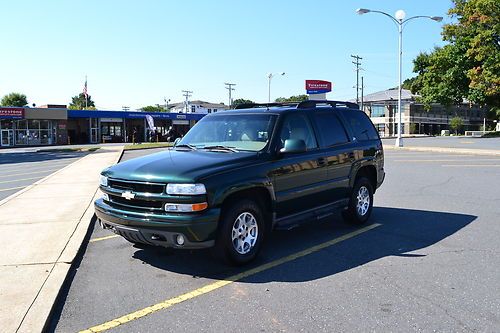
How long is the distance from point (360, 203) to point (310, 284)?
280cm

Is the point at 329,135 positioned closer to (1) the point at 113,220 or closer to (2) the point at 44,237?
(1) the point at 113,220

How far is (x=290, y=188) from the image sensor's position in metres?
5.62

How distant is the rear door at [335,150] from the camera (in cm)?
634

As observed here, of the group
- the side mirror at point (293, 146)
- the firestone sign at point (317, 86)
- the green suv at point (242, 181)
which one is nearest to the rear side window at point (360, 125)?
the green suv at point (242, 181)

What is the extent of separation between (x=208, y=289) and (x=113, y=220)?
136 centimetres

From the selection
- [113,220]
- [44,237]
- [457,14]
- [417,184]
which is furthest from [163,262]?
[457,14]

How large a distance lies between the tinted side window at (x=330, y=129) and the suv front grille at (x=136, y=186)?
265 centimetres

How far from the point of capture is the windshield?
18.6 feet

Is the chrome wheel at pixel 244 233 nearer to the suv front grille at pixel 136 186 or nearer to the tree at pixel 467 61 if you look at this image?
the suv front grille at pixel 136 186

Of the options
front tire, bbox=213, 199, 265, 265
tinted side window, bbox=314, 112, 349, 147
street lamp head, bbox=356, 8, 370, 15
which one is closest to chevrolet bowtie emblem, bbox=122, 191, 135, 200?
front tire, bbox=213, 199, 265, 265

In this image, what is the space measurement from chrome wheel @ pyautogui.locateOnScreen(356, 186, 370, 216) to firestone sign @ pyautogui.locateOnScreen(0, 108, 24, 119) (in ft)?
165

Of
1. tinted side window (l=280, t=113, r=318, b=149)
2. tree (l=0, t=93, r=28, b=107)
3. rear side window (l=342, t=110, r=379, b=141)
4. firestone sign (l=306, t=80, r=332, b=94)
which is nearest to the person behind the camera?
tinted side window (l=280, t=113, r=318, b=149)

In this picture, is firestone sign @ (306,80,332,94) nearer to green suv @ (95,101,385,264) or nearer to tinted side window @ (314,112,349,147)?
green suv @ (95,101,385,264)

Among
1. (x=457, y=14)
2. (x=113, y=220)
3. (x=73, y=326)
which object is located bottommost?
(x=73, y=326)
